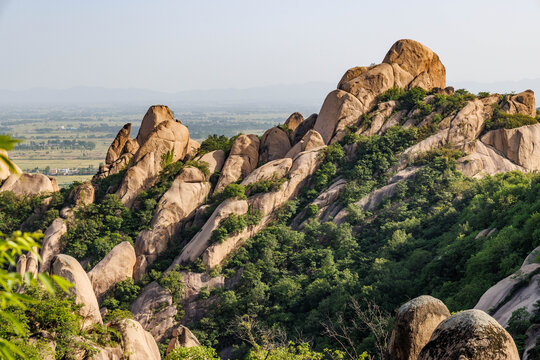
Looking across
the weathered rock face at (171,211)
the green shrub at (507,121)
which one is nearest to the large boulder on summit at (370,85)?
the green shrub at (507,121)

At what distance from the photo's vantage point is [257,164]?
52250 mm

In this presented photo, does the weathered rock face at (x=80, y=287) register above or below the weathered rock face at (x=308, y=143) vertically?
below

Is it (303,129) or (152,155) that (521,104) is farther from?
(152,155)

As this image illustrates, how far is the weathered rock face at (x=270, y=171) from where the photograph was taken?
156 ft

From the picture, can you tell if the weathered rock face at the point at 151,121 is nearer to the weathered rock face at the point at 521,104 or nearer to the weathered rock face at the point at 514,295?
the weathered rock face at the point at 521,104

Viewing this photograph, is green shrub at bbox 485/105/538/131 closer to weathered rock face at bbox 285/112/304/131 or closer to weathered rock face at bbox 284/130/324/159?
weathered rock face at bbox 284/130/324/159

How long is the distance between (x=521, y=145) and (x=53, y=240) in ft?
149

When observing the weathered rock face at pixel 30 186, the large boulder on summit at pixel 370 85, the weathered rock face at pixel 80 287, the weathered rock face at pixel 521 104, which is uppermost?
the large boulder on summit at pixel 370 85

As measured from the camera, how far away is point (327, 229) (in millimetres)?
43375

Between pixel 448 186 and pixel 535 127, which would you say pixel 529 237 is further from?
pixel 535 127

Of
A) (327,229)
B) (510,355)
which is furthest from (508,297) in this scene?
(327,229)

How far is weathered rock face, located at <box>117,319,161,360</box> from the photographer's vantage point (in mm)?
24188

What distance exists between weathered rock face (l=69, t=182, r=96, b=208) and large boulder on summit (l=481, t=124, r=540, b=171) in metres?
40.6

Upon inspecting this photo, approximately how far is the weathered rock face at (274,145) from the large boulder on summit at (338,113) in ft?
12.6
